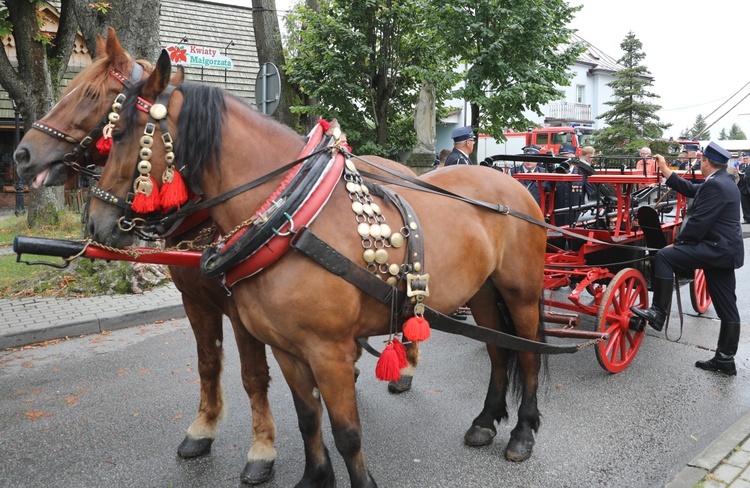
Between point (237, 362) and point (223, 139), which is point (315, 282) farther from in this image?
point (237, 362)

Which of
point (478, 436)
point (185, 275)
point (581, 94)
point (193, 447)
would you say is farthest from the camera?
point (581, 94)

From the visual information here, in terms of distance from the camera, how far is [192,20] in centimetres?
1903

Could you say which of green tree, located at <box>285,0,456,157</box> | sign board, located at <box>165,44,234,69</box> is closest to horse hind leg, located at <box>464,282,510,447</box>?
green tree, located at <box>285,0,456,157</box>

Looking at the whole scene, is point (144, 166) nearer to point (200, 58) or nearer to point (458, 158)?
point (458, 158)

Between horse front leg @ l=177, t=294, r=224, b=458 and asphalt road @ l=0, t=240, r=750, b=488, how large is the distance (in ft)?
0.31

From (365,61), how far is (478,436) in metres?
9.88

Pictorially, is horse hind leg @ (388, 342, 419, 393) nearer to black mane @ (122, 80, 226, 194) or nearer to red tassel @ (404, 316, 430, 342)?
red tassel @ (404, 316, 430, 342)

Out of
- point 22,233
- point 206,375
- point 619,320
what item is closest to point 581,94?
point 22,233

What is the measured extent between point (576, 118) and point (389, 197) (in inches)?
1411

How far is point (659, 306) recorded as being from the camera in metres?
4.96

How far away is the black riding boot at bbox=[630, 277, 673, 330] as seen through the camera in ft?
15.9

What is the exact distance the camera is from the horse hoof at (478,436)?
12.0 ft

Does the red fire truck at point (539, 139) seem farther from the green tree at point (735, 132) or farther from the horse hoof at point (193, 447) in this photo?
the green tree at point (735, 132)

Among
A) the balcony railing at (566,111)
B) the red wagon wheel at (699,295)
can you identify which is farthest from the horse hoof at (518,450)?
the balcony railing at (566,111)
